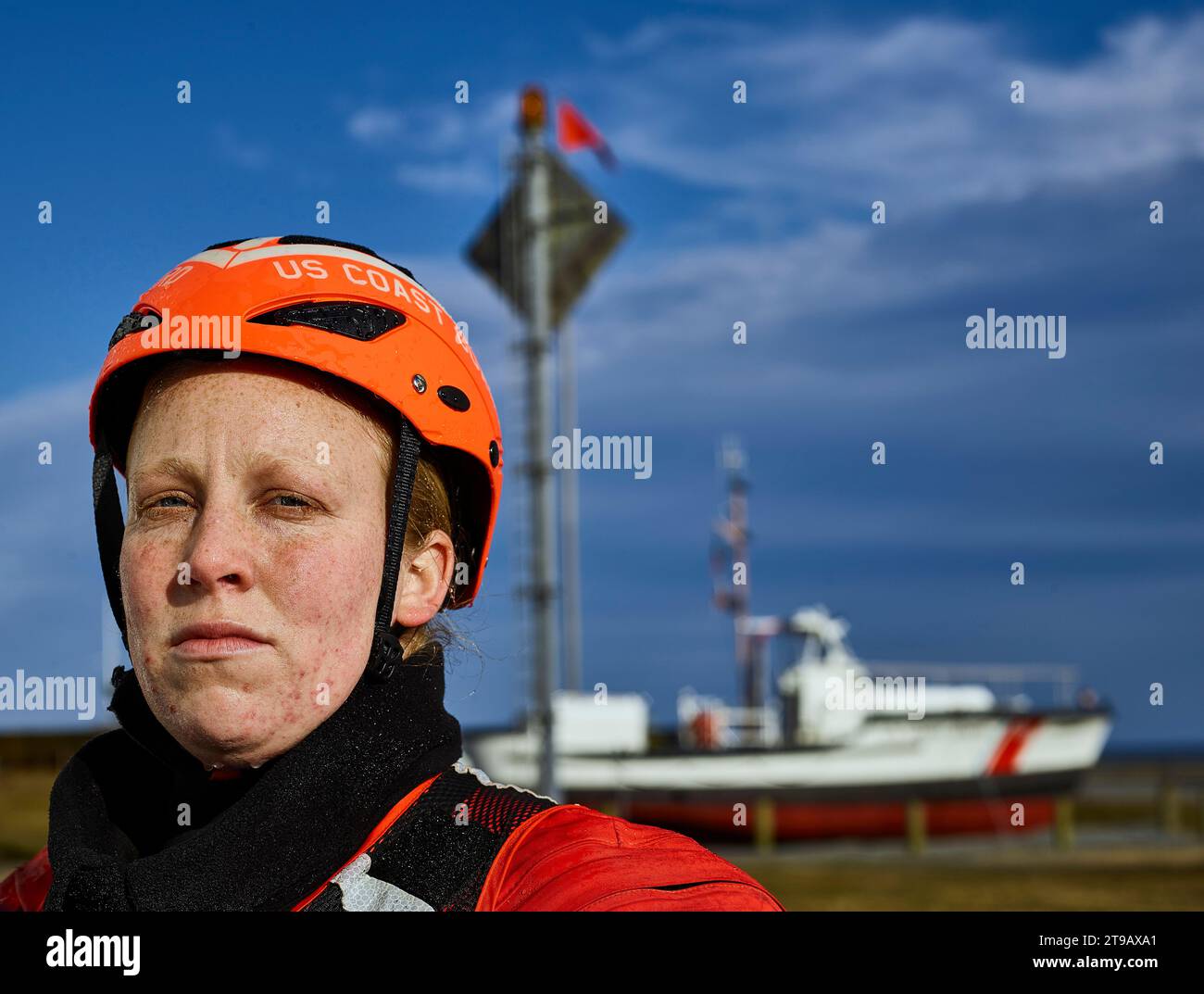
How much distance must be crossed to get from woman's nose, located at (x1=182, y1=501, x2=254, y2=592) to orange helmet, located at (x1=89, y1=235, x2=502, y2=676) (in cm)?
26

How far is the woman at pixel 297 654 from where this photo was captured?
1.77 m

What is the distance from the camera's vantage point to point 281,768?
6.11 feet

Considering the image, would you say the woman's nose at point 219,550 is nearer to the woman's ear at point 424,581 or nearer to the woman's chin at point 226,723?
the woman's chin at point 226,723

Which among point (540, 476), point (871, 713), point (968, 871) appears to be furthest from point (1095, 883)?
point (871, 713)

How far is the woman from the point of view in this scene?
1.77m

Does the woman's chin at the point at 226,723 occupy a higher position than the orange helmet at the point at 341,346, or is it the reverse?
the orange helmet at the point at 341,346

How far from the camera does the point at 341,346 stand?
6.43ft

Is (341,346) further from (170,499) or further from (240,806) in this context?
(240,806)

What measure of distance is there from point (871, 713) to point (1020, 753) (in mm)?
3330

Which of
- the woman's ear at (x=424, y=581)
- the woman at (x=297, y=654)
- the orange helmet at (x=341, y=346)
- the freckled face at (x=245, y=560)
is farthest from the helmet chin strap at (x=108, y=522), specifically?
the woman's ear at (x=424, y=581)

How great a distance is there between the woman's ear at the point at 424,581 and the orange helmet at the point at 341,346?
12cm

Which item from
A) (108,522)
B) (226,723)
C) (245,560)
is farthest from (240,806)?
(108,522)

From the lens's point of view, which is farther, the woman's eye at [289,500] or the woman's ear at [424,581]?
the woman's ear at [424,581]
